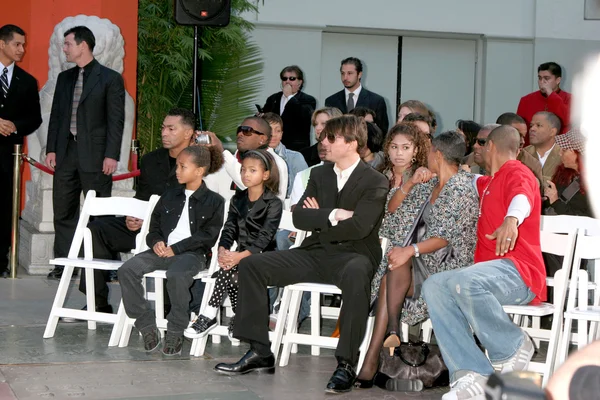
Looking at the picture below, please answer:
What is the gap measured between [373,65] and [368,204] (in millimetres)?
8577

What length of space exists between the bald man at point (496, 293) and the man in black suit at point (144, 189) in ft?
7.33

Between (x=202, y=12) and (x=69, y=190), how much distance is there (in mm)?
1921

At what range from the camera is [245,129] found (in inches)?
285

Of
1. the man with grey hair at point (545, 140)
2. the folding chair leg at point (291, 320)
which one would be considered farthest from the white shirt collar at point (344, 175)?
the man with grey hair at point (545, 140)

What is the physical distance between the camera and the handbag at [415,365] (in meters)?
5.03

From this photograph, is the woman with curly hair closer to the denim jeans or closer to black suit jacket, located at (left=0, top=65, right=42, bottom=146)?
the denim jeans

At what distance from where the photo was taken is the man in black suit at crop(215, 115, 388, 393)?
5102 mm

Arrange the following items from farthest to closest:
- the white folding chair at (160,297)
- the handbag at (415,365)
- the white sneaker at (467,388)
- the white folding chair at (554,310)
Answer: the white folding chair at (160,297)
the handbag at (415,365)
the white folding chair at (554,310)
the white sneaker at (467,388)

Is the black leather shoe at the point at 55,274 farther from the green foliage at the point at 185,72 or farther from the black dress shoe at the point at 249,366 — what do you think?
the black dress shoe at the point at 249,366

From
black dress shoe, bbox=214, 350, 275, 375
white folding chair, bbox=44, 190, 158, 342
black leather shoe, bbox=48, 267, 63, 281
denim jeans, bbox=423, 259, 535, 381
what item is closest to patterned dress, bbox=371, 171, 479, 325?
denim jeans, bbox=423, 259, 535, 381

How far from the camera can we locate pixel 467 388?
179 inches

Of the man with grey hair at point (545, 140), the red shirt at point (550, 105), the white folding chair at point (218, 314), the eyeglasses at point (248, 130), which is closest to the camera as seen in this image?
the white folding chair at point (218, 314)

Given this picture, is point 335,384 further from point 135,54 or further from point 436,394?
point 135,54

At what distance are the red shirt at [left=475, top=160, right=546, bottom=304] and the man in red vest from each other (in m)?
4.43
